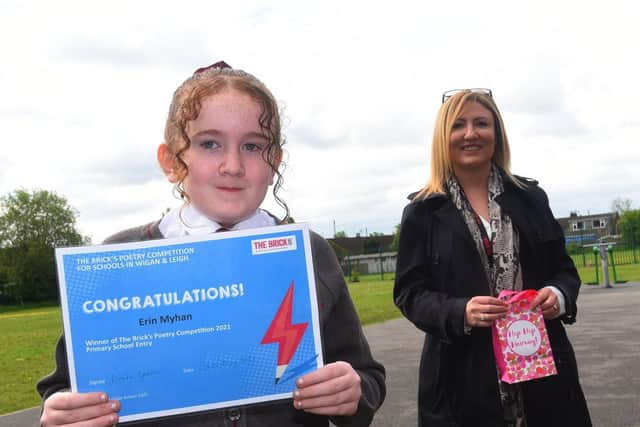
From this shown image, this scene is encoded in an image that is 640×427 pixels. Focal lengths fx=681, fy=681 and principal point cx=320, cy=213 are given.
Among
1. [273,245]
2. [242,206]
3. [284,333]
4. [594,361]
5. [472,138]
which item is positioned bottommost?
[594,361]

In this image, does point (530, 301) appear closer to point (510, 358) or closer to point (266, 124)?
point (510, 358)

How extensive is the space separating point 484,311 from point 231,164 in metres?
1.31

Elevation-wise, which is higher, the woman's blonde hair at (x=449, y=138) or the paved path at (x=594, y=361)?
the woman's blonde hair at (x=449, y=138)

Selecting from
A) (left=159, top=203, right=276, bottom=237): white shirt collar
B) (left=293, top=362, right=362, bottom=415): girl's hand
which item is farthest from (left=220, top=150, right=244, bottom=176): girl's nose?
(left=293, top=362, right=362, bottom=415): girl's hand

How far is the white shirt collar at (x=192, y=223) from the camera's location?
1973 millimetres

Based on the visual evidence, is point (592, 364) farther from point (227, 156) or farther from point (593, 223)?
point (593, 223)

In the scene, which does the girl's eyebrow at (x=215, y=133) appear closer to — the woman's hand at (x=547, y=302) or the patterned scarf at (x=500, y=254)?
the patterned scarf at (x=500, y=254)

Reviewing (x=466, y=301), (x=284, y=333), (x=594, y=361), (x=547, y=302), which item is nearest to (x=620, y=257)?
(x=594, y=361)

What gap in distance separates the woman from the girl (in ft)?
2.75

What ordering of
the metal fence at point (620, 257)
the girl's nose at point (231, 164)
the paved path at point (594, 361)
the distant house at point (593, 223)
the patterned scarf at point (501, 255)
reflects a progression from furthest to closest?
1. the distant house at point (593, 223)
2. the metal fence at point (620, 257)
3. the paved path at point (594, 361)
4. the patterned scarf at point (501, 255)
5. the girl's nose at point (231, 164)

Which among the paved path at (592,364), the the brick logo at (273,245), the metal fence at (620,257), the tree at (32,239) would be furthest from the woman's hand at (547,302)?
the tree at (32,239)

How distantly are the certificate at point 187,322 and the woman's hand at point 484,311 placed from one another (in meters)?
1.12

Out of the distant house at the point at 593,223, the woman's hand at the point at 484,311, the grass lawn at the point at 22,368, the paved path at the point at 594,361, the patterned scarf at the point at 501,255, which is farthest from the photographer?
the distant house at the point at 593,223

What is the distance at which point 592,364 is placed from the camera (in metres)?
7.60
